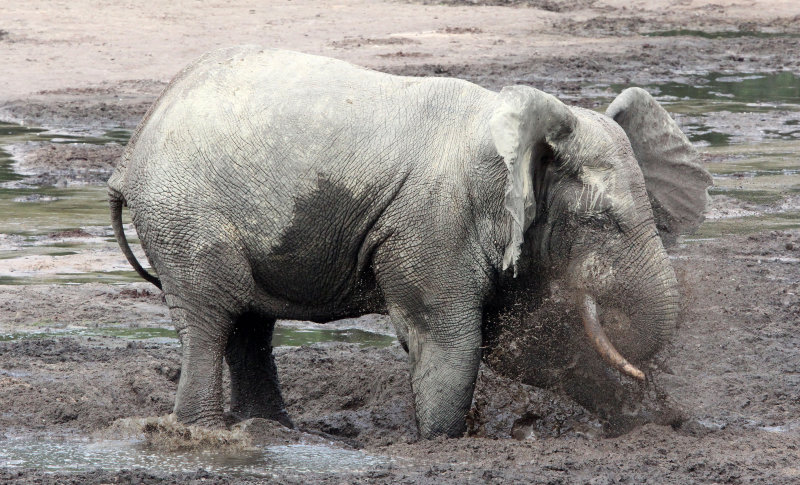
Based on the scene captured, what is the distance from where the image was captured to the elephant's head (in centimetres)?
571

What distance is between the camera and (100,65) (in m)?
21.1

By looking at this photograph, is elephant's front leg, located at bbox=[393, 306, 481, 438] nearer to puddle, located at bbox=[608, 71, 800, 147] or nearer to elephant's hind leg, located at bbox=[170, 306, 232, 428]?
elephant's hind leg, located at bbox=[170, 306, 232, 428]

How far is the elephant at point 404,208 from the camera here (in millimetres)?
5770

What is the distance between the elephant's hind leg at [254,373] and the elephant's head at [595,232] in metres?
1.74

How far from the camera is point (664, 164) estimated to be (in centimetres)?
641

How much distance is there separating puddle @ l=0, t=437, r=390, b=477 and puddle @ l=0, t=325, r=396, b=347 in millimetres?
2233

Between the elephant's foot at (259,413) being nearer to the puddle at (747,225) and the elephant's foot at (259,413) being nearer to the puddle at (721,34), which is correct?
the puddle at (747,225)

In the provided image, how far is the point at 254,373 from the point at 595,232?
89.9 inches

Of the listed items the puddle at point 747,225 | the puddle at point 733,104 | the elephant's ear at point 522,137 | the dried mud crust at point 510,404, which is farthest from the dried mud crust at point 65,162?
the elephant's ear at point 522,137

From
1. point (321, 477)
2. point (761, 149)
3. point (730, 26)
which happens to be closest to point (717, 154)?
point (761, 149)

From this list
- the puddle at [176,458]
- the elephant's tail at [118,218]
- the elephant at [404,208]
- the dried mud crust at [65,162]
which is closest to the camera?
the elephant at [404,208]

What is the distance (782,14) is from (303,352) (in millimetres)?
23471

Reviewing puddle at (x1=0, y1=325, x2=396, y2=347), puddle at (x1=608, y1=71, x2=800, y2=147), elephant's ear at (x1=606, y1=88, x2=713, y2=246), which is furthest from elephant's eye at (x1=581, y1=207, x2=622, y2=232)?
puddle at (x1=608, y1=71, x2=800, y2=147)

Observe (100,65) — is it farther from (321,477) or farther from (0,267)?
(321,477)
